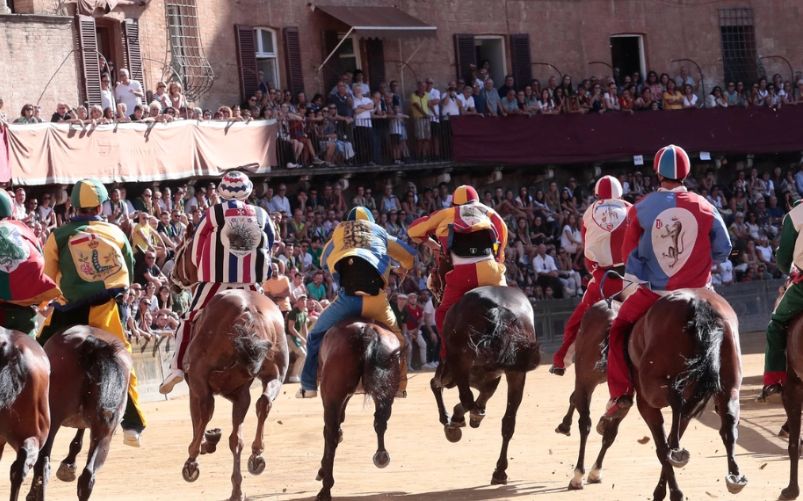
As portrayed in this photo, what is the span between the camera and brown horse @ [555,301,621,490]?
13.9 m

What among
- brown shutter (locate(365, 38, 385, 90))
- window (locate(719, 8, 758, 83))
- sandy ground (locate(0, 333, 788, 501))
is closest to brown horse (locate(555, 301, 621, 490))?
sandy ground (locate(0, 333, 788, 501))

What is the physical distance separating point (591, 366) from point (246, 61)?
70.9 feet

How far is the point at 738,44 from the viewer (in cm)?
4350

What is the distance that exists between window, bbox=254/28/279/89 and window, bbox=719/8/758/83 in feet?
46.4

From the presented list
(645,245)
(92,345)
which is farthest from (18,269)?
(645,245)

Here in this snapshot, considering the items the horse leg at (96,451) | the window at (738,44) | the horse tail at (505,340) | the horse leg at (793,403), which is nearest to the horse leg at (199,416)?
the horse leg at (96,451)

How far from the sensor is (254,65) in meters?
34.5

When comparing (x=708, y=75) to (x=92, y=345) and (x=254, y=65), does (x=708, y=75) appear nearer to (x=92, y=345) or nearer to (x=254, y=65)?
(x=254, y=65)

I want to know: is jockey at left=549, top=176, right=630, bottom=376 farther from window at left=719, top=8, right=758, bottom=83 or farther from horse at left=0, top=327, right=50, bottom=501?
window at left=719, top=8, right=758, bottom=83

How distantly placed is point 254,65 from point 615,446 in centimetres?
2031

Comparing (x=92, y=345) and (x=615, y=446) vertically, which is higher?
(x=92, y=345)

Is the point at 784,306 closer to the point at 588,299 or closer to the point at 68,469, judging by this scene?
the point at 588,299

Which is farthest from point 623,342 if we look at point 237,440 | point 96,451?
point 96,451

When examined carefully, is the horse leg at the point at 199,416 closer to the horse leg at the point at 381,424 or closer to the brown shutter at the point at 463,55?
the horse leg at the point at 381,424
